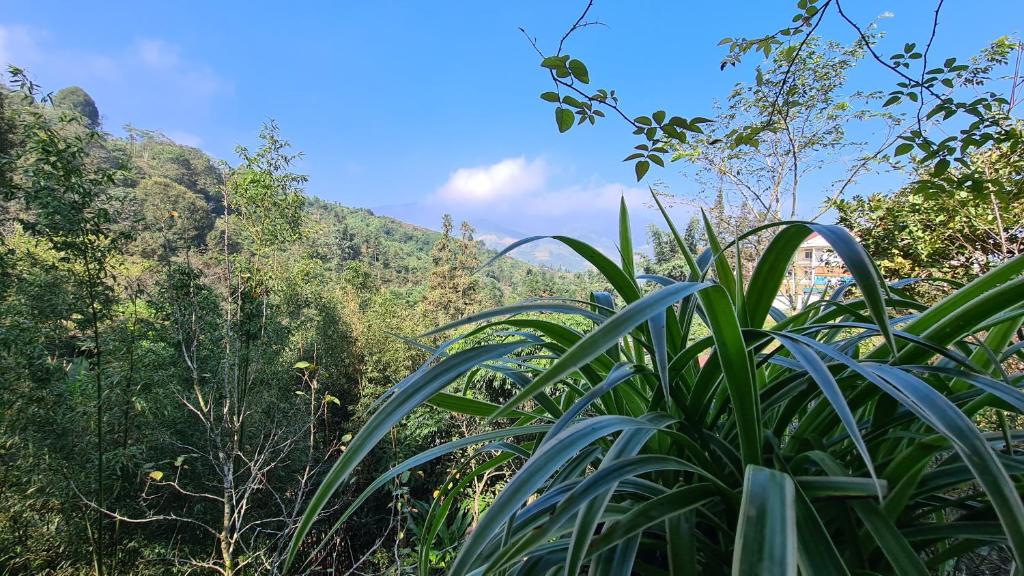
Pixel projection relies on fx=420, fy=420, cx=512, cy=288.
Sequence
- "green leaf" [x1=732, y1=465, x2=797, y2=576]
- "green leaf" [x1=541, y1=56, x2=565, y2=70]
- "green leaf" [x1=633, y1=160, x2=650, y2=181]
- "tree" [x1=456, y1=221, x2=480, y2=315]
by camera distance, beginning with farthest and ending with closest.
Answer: "tree" [x1=456, y1=221, x2=480, y2=315] → "green leaf" [x1=633, y1=160, x2=650, y2=181] → "green leaf" [x1=541, y1=56, x2=565, y2=70] → "green leaf" [x1=732, y1=465, x2=797, y2=576]

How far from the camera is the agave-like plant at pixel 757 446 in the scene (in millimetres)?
294

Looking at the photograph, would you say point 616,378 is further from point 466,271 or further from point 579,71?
point 466,271

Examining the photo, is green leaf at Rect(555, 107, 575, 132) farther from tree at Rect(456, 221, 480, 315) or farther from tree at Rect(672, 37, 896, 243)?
tree at Rect(456, 221, 480, 315)

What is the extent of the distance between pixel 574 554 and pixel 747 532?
118 mm

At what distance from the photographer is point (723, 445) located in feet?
1.38

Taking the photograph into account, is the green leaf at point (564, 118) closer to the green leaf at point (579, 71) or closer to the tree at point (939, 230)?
the green leaf at point (579, 71)

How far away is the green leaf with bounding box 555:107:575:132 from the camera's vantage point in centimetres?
73

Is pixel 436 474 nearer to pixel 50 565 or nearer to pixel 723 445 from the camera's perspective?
pixel 50 565

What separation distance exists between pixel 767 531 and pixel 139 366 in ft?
→ 17.1

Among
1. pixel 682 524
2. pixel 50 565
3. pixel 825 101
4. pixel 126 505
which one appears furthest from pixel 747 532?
pixel 825 101

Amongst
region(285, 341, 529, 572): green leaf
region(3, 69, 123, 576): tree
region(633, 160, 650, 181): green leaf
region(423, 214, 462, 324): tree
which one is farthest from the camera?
region(423, 214, 462, 324): tree

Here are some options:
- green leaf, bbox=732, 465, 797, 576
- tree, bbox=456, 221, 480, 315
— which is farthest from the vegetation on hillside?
tree, bbox=456, 221, 480, 315

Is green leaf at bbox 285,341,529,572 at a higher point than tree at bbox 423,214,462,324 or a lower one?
lower

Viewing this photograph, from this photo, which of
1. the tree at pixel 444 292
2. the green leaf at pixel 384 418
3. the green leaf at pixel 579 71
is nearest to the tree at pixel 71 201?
the green leaf at pixel 384 418
